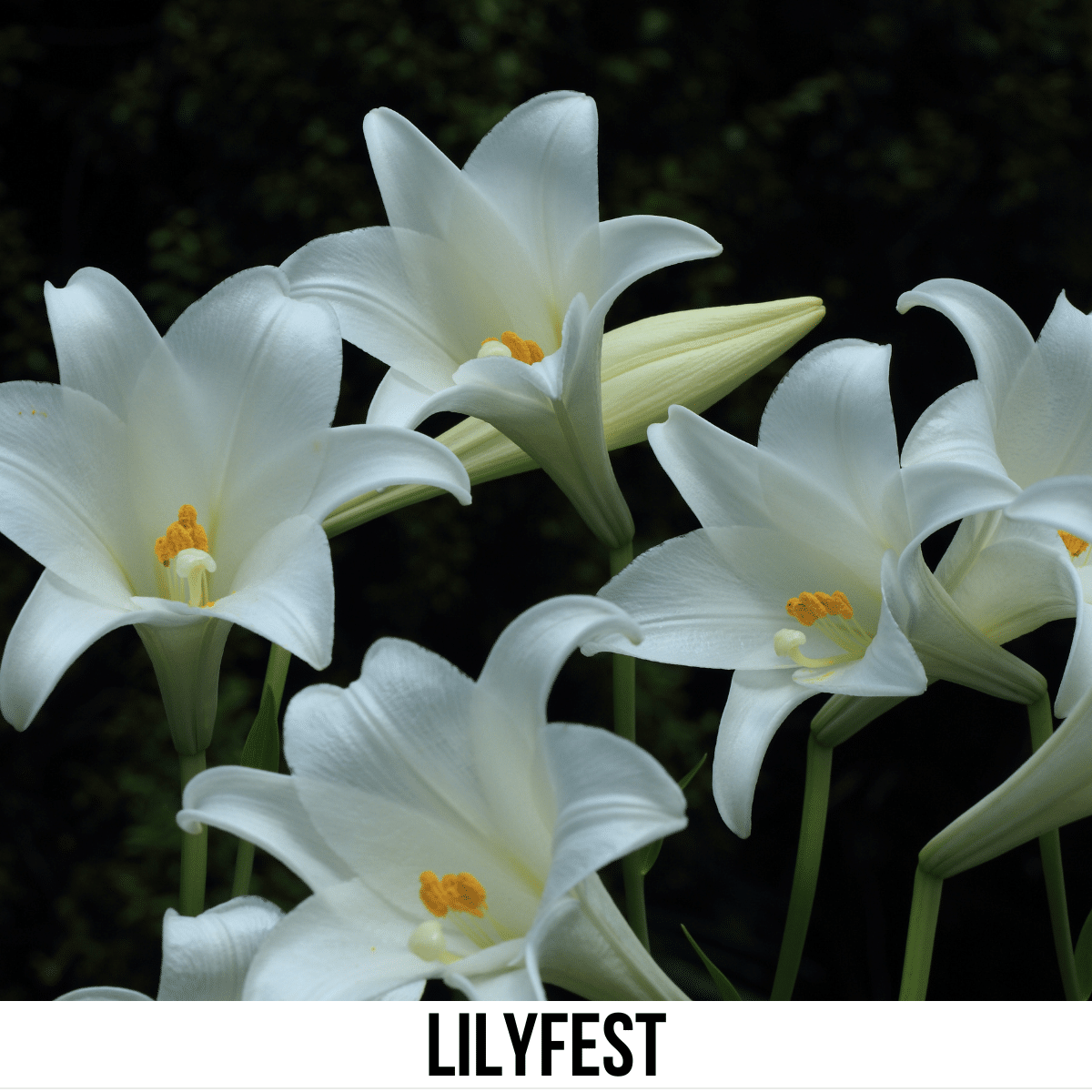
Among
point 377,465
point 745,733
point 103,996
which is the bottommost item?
point 103,996

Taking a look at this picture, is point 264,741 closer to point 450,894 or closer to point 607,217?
point 450,894

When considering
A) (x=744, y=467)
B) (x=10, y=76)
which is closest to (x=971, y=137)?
(x=10, y=76)

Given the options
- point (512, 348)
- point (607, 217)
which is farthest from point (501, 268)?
point (607, 217)

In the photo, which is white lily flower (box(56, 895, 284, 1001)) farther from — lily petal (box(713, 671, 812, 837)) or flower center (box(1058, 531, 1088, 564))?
flower center (box(1058, 531, 1088, 564))

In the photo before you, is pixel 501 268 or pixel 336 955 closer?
pixel 336 955

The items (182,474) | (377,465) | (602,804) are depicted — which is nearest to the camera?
(602,804)

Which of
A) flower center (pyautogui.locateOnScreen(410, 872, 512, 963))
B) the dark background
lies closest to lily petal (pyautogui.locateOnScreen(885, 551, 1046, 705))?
flower center (pyautogui.locateOnScreen(410, 872, 512, 963))

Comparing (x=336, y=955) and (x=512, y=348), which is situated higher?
(x=512, y=348)

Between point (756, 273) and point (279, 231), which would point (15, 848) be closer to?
point (279, 231)
